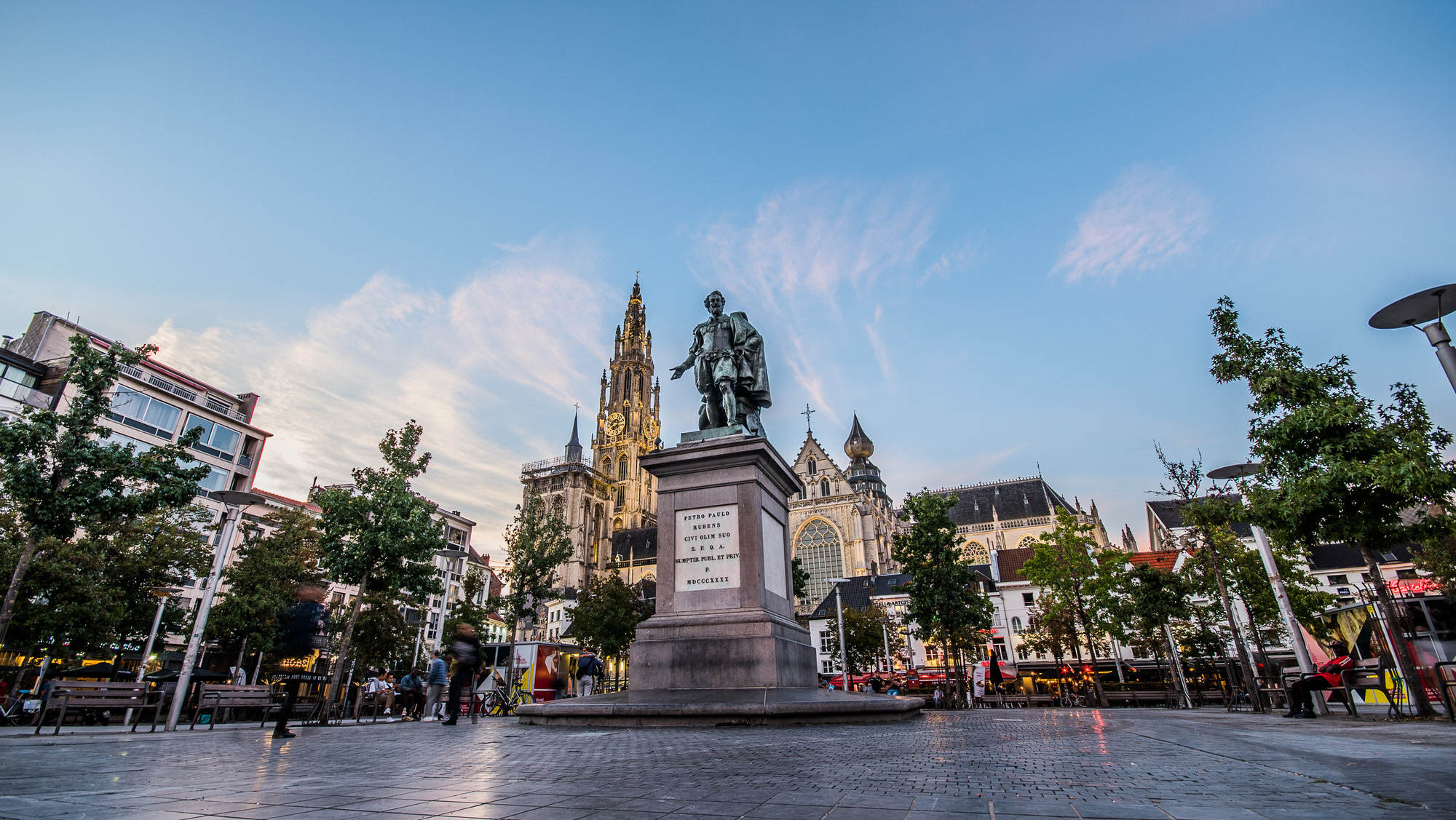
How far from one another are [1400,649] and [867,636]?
3421 centimetres

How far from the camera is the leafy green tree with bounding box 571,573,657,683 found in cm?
3647

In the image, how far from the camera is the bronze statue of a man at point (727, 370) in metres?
11.7

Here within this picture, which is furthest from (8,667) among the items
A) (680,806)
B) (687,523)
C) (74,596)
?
(680,806)

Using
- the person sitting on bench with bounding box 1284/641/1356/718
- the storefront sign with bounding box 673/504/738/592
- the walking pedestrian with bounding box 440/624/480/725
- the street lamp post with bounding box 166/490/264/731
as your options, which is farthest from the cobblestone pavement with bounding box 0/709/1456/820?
the street lamp post with bounding box 166/490/264/731

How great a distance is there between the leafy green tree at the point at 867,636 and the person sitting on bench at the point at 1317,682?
30377mm

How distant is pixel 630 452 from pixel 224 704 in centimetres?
8828

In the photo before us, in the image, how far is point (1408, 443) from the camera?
1088cm

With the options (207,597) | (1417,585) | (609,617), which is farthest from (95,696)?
(1417,585)

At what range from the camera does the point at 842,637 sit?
100 ft

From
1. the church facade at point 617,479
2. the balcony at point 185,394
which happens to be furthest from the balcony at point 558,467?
the balcony at point 185,394

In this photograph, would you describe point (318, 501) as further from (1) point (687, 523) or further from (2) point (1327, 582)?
(2) point (1327, 582)

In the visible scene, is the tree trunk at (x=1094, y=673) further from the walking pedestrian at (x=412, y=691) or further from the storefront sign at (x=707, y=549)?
the walking pedestrian at (x=412, y=691)

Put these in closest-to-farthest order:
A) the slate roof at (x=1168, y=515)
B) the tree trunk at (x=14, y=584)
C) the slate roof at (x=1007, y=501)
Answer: the tree trunk at (x=14, y=584) < the slate roof at (x=1168, y=515) < the slate roof at (x=1007, y=501)

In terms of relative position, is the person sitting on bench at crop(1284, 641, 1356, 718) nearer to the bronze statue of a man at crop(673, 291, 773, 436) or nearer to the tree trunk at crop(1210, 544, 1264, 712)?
the tree trunk at crop(1210, 544, 1264, 712)
